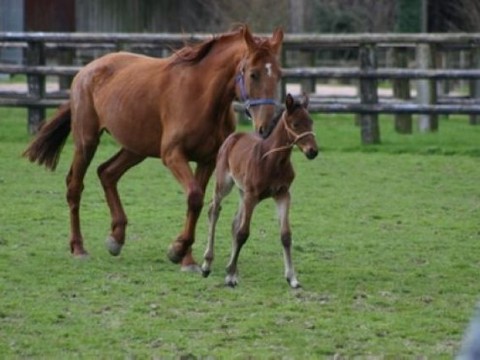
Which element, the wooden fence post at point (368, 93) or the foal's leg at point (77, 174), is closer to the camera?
the foal's leg at point (77, 174)

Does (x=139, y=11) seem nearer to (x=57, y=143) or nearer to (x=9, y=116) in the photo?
(x=9, y=116)

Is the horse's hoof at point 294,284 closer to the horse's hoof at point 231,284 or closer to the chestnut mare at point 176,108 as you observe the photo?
the horse's hoof at point 231,284

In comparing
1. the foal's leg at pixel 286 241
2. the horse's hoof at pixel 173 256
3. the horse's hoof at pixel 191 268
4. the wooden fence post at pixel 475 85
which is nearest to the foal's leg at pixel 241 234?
the foal's leg at pixel 286 241

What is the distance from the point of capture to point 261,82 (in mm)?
8953

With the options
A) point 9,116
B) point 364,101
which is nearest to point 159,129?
point 364,101

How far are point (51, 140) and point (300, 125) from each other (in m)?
2.97

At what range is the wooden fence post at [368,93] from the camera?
18109 mm

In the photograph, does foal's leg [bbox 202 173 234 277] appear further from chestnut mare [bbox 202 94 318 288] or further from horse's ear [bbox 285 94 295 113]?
horse's ear [bbox 285 94 295 113]

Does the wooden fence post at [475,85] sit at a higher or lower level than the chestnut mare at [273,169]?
lower

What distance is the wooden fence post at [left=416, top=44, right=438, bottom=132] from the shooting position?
1877 cm

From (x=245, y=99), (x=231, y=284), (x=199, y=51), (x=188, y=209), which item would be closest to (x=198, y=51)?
(x=199, y=51)

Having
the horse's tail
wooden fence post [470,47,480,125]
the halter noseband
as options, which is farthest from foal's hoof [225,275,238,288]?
wooden fence post [470,47,480,125]

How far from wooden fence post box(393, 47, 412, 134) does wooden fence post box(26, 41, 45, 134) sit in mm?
4906

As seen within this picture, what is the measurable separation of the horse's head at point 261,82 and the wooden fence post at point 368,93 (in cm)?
913
